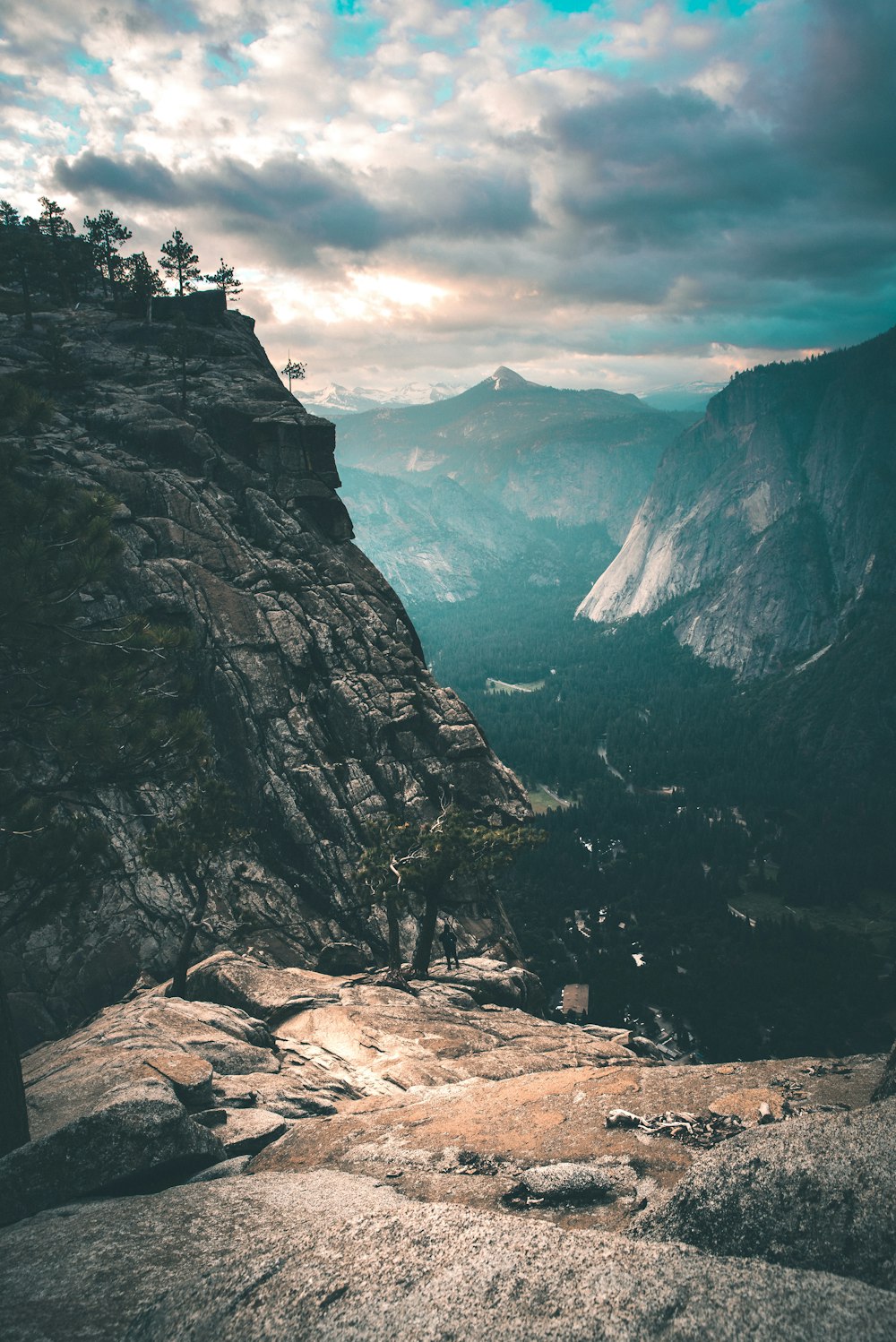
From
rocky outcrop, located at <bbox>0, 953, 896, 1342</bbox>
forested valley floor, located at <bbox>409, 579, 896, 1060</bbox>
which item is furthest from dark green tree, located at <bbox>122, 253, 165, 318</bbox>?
forested valley floor, located at <bbox>409, 579, 896, 1060</bbox>

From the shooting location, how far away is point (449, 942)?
145ft

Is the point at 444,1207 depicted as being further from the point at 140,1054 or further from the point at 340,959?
the point at 340,959

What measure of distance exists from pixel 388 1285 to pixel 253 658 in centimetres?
5015

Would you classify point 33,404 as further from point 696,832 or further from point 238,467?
point 696,832

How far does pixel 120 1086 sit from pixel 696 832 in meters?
178

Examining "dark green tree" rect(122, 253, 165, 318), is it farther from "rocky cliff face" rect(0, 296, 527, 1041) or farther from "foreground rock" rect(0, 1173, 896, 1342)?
"foreground rock" rect(0, 1173, 896, 1342)

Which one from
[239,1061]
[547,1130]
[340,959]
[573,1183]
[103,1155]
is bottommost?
[340,959]

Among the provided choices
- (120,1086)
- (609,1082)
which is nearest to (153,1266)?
(120,1086)

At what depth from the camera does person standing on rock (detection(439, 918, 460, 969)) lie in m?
43.9

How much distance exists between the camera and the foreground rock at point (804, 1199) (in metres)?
8.38

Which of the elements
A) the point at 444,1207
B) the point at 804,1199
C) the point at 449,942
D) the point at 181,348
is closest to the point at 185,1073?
the point at 444,1207

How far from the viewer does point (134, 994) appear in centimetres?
3625

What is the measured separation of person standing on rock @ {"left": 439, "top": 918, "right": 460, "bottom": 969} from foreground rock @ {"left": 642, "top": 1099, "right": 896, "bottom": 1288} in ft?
115

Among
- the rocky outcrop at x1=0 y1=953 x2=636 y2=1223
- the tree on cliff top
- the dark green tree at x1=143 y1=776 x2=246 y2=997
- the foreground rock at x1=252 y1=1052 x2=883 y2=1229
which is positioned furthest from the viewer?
the tree on cliff top
